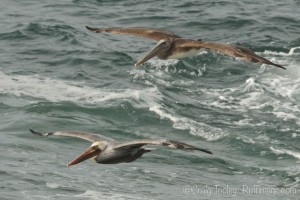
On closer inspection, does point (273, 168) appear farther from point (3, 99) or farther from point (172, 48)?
point (3, 99)

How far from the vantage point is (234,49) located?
661 inches

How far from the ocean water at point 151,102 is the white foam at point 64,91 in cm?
3

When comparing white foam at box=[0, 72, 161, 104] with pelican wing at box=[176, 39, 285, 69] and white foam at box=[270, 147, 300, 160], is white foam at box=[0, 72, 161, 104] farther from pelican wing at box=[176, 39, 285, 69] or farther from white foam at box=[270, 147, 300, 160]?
pelican wing at box=[176, 39, 285, 69]

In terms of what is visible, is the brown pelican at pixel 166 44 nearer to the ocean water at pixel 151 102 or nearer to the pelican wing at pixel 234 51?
the pelican wing at pixel 234 51

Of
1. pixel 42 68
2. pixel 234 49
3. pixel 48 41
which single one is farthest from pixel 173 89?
pixel 234 49

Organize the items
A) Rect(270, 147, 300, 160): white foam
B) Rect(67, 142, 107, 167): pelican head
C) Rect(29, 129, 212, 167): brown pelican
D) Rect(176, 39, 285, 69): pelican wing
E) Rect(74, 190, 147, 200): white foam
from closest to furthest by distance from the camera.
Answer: Rect(29, 129, 212, 167): brown pelican < Rect(67, 142, 107, 167): pelican head < Rect(176, 39, 285, 69): pelican wing < Rect(74, 190, 147, 200): white foam < Rect(270, 147, 300, 160): white foam

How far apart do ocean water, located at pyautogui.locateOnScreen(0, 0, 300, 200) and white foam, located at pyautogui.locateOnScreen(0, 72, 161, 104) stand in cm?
3

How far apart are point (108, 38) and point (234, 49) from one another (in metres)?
18.8

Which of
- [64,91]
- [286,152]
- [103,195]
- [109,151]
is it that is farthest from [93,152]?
[64,91]

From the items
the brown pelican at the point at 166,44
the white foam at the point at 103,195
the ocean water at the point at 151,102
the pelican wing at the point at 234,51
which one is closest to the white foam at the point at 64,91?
the ocean water at the point at 151,102

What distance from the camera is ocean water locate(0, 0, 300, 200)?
826 inches

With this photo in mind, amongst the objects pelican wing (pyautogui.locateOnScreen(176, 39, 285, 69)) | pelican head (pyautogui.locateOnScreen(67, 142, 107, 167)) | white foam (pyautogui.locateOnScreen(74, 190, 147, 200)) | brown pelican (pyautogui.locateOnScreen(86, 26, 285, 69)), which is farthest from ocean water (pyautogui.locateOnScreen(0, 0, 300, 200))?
pelican wing (pyautogui.locateOnScreen(176, 39, 285, 69))

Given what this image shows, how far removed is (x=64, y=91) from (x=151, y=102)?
9.30 feet

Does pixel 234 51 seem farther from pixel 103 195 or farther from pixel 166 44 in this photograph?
A: pixel 103 195
